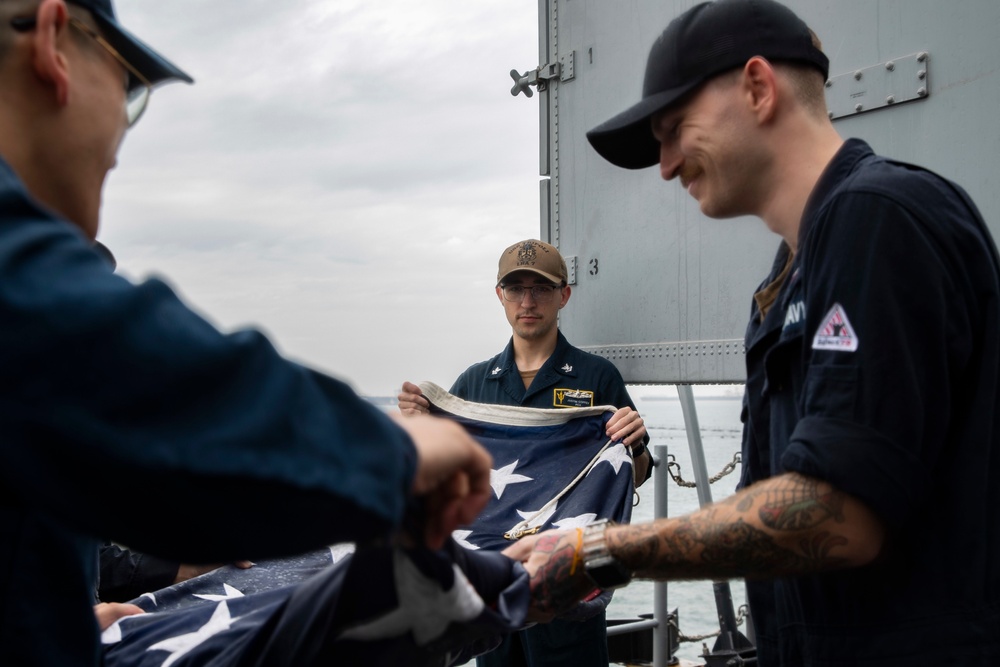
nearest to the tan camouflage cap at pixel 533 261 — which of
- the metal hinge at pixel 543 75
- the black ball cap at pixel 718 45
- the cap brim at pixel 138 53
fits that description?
the metal hinge at pixel 543 75

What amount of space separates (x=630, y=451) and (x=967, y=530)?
237cm

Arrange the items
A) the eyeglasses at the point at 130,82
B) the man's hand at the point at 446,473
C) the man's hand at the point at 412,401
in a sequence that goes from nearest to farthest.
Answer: the man's hand at the point at 446,473 → the eyeglasses at the point at 130,82 → the man's hand at the point at 412,401

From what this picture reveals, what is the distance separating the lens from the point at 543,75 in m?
5.43

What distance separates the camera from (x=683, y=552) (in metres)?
1.73

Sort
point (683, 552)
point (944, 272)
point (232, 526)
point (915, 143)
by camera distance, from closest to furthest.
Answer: point (232, 526)
point (944, 272)
point (683, 552)
point (915, 143)

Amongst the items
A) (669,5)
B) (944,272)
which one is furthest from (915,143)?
(944,272)

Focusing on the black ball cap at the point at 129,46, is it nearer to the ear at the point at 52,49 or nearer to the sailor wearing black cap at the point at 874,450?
the ear at the point at 52,49

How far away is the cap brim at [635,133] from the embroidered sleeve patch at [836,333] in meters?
0.63

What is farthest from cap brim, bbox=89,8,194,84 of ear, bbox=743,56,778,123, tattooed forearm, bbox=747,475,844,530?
tattooed forearm, bbox=747,475,844,530

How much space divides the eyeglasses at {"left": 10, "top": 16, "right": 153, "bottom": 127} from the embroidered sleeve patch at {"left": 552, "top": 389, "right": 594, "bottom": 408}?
10.3 ft

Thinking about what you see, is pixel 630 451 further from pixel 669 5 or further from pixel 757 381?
pixel 669 5

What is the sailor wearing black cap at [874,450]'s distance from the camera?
4.94ft

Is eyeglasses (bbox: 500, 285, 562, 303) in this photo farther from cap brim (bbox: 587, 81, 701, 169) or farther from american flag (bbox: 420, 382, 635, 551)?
cap brim (bbox: 587, 81, 701, 169)

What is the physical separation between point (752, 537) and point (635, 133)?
1.01 meters
